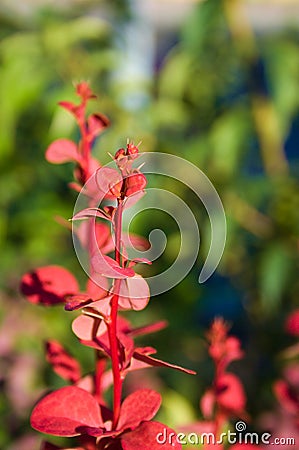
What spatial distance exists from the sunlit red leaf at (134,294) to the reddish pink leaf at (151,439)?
0.07m

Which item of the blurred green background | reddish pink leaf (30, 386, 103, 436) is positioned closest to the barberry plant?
reddish pink leaf (30, 386, 103, 436)

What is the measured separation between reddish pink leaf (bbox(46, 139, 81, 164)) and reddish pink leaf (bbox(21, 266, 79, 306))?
3.2 inches

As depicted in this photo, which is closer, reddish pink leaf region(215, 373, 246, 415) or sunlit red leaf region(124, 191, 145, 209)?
sunlit red leaf region(124, 191, 145, 209)

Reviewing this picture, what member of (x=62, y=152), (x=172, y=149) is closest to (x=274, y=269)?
(x=172, y=149)

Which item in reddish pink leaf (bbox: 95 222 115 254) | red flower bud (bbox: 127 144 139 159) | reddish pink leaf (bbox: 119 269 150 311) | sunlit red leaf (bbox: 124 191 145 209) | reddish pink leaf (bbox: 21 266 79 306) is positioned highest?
reddish pink leaf (bbox: 95 222 115 254)

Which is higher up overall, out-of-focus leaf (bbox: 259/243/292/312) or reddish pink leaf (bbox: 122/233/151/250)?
out-of-focus leaf (bbox: 259/243/292/312)

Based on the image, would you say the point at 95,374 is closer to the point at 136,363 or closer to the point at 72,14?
the point at 136,363

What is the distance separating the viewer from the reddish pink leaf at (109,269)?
348mm

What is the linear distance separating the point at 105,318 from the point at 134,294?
0.10ft

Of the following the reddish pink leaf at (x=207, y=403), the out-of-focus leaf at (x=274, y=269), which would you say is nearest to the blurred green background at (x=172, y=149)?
the out-of-focus leaf at (x=274, y=269)

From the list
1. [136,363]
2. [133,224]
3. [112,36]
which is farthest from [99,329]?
[112,36]

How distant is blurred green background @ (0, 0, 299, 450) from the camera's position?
1.17 meters

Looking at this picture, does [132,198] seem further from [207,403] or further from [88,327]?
[207,403]

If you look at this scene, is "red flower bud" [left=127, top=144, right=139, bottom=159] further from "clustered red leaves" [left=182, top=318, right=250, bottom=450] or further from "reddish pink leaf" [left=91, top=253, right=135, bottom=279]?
"clustered red leaves" [left=182, top=318, right=250, bottom=450]
